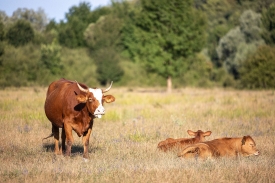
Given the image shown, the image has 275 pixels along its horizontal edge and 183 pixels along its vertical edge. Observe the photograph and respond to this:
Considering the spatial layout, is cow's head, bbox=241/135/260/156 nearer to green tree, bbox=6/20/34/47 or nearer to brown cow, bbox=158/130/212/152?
brown cow, bbox=158/130/212/152

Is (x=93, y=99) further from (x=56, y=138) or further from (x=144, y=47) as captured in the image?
(x=144, y=47)

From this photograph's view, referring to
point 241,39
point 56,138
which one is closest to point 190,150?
point 56,138

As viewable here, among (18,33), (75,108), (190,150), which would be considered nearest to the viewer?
(190,150)

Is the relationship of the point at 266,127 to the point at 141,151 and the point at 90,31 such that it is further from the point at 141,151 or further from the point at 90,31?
the point at 90,31

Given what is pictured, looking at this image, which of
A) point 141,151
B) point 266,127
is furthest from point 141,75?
point 141,151

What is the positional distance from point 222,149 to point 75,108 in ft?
10.3

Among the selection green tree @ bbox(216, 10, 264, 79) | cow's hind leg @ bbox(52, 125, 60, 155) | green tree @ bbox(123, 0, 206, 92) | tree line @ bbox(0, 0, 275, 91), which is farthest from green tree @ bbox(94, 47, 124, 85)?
cow's hind leg @ bbox(52, 125, 60, 155)

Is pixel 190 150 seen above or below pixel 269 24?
Answer: below

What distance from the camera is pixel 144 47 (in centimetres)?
4462

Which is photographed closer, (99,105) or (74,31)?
(99,105)

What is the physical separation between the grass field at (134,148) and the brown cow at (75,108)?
572 millimetres

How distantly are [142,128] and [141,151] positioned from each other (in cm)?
431

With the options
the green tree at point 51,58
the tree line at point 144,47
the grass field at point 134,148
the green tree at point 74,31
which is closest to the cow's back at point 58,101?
the grass field at point 134,148

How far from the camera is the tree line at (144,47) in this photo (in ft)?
142
